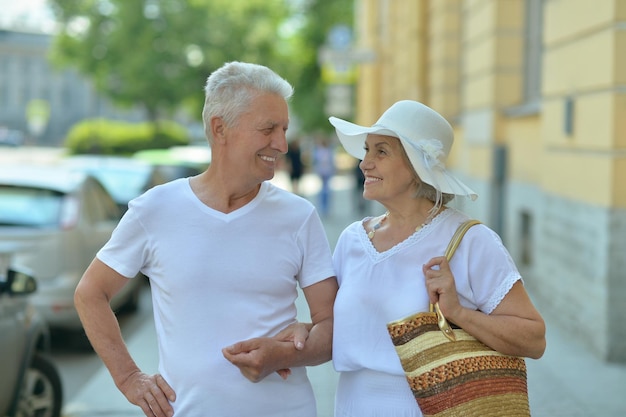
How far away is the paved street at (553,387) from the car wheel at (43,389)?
0.39m

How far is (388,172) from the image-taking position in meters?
3.08

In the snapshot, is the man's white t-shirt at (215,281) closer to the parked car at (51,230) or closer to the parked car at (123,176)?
the parked car at (51,230)

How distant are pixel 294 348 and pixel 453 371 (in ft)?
1.54

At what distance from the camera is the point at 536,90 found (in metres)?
12.4

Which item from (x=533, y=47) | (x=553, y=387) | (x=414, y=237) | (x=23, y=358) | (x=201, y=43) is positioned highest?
(x=201, y=43)

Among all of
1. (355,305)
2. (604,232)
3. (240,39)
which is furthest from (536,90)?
(240,39)

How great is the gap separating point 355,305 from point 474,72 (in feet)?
36.6

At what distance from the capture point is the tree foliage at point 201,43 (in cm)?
4803

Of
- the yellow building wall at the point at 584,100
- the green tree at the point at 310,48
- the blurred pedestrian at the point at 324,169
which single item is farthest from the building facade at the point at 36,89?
the yellow building wall at the point at 584,100

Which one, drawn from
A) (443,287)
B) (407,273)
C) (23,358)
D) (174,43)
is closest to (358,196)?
(23,358)

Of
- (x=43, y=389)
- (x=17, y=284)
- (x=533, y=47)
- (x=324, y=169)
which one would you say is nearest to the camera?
(x=17, y=284)

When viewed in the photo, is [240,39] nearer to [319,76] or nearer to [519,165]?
[319,76]

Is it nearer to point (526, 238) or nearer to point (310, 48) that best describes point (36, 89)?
point (310, 48)

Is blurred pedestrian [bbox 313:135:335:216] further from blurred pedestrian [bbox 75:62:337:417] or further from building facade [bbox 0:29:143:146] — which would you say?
building facade [bbox 0:29:143:146]
